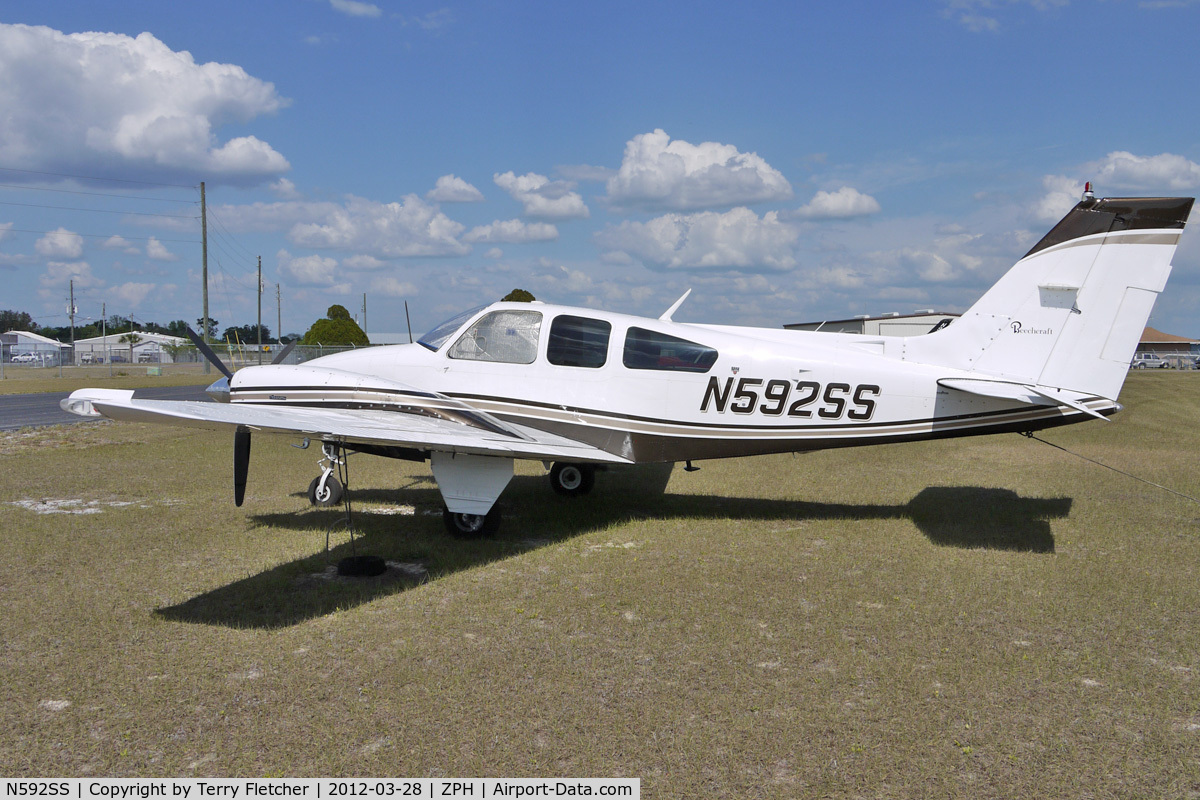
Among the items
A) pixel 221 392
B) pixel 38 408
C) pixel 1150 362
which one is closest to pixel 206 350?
pixel 221 392

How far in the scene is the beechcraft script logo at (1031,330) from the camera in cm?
752

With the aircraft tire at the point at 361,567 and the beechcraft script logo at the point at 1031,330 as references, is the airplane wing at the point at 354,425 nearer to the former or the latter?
the aircraft tire at the point at 361,567

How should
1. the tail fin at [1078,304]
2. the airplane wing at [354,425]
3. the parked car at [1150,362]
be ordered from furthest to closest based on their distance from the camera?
the parked car at [1150,362], the tail fin at [1078,304], the airplane wing at [354,425]

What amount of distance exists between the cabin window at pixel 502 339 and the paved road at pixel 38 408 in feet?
30.1

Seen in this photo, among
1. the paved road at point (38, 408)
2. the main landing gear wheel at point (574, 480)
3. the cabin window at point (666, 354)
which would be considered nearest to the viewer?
the cabin window at point (666, 354)

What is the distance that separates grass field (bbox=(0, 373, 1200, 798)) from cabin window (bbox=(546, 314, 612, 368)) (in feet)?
6.19

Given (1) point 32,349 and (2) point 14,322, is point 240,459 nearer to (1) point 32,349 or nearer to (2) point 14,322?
(1) point 32,349

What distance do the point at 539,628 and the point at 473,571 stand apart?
1523mm

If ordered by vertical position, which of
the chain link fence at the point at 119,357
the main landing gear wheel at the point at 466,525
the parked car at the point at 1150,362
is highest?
→ the parked car at the point at 1150,362

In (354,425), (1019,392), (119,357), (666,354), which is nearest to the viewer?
(354,425)

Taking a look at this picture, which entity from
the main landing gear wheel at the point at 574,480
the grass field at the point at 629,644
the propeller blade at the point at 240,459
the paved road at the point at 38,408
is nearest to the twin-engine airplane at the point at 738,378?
the propeller blade at the point at 240,459

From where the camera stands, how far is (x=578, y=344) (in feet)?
25.9

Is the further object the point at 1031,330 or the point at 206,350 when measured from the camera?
the point at 206,350

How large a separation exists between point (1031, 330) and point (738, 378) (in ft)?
10.1
